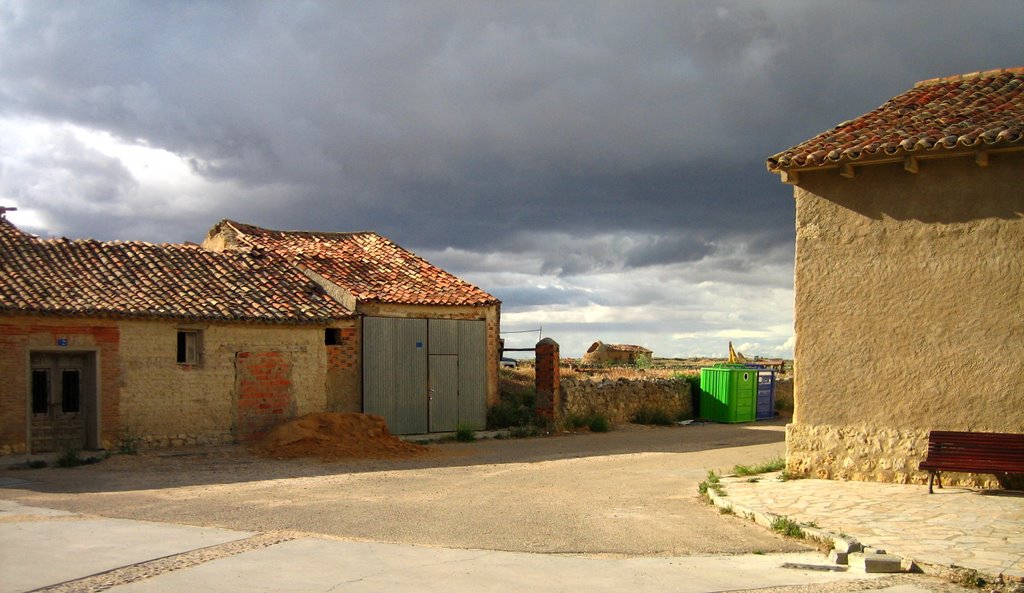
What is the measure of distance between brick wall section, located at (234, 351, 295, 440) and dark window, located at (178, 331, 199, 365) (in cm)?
86

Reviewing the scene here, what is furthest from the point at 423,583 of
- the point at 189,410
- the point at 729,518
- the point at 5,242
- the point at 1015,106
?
the point at 5,242

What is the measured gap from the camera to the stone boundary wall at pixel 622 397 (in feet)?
77.7

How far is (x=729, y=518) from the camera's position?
34.0ft

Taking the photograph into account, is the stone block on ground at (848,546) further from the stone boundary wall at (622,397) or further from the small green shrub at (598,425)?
the small green shrub at (598,425)

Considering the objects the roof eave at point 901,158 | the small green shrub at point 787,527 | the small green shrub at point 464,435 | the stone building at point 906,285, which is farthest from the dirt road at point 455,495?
the roof eave at point 901,158

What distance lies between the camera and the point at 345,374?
2062cm

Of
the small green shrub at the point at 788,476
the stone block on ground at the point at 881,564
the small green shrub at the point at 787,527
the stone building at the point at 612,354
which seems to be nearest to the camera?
the stone block on ground at the point at 881,564

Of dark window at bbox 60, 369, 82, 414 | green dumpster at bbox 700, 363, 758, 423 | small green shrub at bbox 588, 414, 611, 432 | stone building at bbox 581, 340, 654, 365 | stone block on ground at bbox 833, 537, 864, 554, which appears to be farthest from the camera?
stone building at bbox 581, 340, 654, 365

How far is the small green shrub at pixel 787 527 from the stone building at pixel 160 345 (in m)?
12.4

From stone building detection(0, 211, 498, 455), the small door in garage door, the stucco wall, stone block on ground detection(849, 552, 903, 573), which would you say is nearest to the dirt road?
stone block on ground detection(849, 552, 903, 573)

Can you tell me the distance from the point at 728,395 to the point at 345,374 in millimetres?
12364

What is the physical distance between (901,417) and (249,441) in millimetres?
12761

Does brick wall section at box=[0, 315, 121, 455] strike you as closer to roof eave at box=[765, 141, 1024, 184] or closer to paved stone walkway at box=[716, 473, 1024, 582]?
paved stone walkway at box=[716, 473, 1024, 582]

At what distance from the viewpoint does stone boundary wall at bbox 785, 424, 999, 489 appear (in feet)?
38.8
